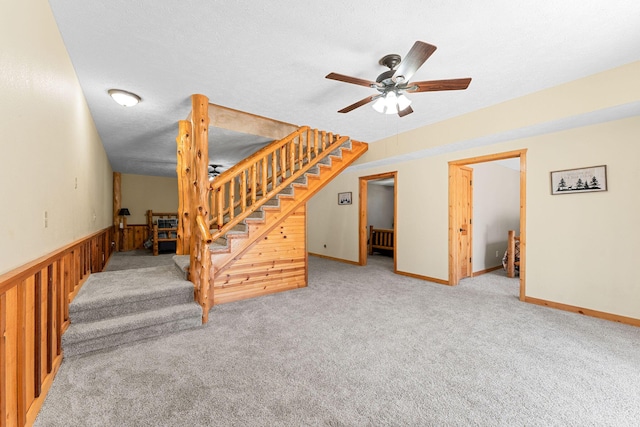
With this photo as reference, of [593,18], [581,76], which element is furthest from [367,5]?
[581,76]

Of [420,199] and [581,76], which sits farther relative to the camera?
[420,199]

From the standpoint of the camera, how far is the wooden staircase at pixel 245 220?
3.13 meters

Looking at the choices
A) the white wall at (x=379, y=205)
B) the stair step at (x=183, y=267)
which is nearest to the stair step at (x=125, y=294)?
the stair step at (x=183, y=267)

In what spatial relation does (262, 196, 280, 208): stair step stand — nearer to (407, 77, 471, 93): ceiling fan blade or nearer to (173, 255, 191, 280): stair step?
(173, 255, 191, 280): stair step

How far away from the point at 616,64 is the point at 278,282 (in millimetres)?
4391

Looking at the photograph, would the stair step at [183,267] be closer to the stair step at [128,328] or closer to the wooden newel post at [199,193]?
the wooden newel post at [199,193]

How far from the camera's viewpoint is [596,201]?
10.2 ft

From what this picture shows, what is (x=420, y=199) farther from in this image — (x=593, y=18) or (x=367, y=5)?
(x=367, y=5)

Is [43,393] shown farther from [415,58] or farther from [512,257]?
[512,257]

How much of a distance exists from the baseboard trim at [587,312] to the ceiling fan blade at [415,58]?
330 centimetres

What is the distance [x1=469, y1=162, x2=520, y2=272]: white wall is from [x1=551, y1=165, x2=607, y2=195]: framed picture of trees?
5.26ft

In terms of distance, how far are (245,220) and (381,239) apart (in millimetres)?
4917

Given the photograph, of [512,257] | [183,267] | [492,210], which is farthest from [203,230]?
[492,210]

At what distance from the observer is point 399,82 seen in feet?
7.93
